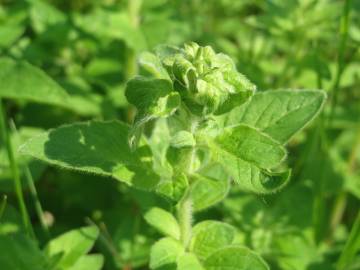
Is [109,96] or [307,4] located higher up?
[307,4]

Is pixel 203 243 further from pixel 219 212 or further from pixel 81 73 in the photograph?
pixel 81 73

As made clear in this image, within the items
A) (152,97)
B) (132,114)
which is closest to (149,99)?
(152,97)

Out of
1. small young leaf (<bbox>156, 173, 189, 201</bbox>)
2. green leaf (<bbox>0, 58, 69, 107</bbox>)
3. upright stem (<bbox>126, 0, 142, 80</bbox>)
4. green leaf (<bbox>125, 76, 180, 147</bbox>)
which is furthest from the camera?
upright stem (<bbox>126, 0, 142, 80</bbox>)

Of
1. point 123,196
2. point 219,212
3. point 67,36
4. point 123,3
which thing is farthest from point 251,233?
point 123,3

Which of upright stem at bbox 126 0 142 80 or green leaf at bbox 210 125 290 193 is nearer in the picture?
green leaf at bbox 210 125 290 193

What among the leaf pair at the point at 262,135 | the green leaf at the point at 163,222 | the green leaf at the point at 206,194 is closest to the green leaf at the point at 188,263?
the green leaf at the point at 163,222

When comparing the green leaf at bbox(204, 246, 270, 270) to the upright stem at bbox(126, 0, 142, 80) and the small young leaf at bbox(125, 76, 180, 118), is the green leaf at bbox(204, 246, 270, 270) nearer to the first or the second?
the small young leaf at bbox(125, 76, 180, 118)

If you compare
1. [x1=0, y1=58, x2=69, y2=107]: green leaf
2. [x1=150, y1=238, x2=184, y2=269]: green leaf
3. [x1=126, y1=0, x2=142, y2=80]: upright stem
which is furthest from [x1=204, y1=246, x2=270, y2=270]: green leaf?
[x1=126, y1=0, x2=142, y2=80]: upright stem
